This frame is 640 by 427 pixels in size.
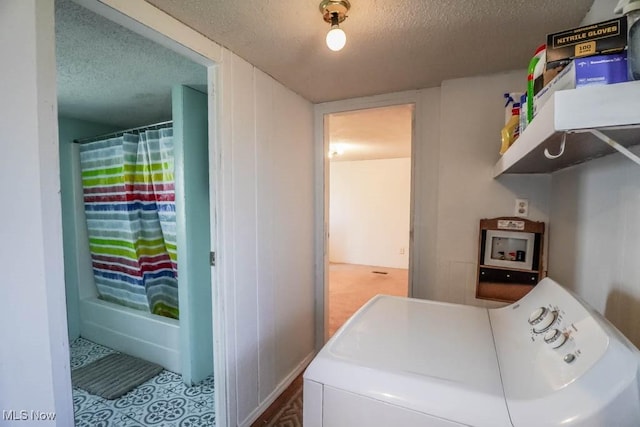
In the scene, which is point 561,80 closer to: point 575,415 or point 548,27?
point 575,415

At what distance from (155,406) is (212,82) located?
6.51 ft

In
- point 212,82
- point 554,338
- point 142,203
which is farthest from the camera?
point 142,203

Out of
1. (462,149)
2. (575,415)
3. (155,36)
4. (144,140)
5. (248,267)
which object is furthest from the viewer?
(144,140)

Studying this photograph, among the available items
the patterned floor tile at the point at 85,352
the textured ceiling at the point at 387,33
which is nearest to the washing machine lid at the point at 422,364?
the textured ceiling at the point at 387,33

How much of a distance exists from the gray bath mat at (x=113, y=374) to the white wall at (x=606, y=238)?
103 inches

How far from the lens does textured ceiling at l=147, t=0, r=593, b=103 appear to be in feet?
3.66

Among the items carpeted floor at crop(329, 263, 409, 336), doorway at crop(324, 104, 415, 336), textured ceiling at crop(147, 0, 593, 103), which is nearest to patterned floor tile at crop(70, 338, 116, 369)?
carpeted floor at crop(329, 263, 409, 336)

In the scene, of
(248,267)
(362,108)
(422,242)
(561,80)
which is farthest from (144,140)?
(561,80)

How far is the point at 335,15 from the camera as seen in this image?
43.0 inches

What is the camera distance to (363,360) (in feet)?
2.67

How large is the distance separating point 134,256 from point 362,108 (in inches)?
86.6

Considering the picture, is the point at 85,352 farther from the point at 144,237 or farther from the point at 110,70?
the point at 110,70

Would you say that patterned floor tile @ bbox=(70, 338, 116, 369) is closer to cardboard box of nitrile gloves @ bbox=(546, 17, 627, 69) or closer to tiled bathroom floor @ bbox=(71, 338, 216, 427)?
tiled bathroom floor @ bbox=(71, 338, 216, 427)

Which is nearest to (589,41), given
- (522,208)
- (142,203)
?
(522,208)
